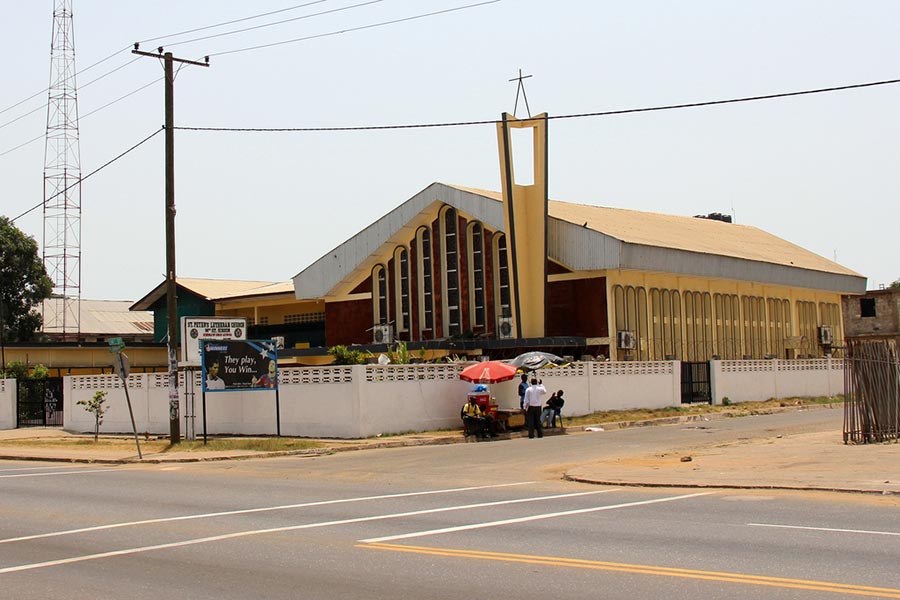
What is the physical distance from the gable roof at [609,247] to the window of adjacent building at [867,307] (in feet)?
58.0

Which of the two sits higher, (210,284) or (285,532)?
(210,284)

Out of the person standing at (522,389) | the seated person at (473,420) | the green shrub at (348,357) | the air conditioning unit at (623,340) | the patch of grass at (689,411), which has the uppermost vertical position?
the air conditioning unit at (623,340)

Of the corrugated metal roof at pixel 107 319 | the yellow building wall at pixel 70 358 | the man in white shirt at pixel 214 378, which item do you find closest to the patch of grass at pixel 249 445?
the man in white shirt at pixel 214 378

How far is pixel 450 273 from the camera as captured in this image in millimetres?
47125

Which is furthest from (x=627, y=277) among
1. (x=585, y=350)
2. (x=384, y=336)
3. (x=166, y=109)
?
(x=166, y=109)

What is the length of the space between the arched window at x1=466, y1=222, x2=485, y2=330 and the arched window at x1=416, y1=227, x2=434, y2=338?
2.15 m

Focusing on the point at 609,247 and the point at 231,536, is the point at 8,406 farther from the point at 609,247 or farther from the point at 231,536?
the point at 231,536

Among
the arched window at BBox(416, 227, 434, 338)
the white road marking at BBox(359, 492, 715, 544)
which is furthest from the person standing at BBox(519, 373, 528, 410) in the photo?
the arched window at BBox(416, 227, 434, 338)

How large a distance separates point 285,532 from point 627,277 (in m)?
32.7

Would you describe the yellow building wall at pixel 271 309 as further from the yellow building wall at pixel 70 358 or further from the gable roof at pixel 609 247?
the gable roof at pixel 609 247

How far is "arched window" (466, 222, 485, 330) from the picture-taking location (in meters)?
46.1

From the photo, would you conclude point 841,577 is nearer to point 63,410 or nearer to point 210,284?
point 63,410

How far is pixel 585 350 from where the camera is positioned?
142 feet

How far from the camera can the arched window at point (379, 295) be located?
162ft
